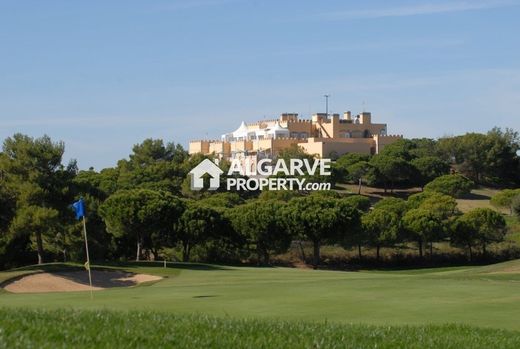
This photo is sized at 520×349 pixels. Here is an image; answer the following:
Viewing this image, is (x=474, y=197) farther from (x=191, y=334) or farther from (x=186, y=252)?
(x=191, y=334)

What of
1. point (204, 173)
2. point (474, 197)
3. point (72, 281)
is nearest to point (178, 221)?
point (72, 281)

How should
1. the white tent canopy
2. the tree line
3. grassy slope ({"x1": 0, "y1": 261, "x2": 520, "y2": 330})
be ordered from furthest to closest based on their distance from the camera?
1. the white tent canopy
2. the tree line
3. grassy slope ({"x1": 0, "y1": 261, "x2": 520, "y2": 330})

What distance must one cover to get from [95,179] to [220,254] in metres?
24.1

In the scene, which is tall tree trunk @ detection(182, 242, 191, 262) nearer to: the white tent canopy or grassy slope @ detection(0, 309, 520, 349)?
grassy slope @ detection(0, 309, 520, 349)

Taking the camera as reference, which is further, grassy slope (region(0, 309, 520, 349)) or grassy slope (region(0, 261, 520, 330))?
grassy slope (region(0, 261, 520, 330))

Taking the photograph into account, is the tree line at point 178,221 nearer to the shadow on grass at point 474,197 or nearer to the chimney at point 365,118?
the shadow on grass at point 474,197

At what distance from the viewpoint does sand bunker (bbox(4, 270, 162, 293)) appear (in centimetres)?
4122

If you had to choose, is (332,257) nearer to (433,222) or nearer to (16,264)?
(433,222)

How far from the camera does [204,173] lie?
10231 cm

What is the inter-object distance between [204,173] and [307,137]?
66776mm

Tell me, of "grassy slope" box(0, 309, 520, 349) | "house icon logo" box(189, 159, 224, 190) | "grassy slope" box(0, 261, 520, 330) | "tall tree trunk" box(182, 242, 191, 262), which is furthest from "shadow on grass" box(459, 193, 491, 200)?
"grassy slope" box(0, 309, 520, 349)

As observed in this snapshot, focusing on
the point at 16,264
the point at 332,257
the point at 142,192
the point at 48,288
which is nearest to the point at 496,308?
the point at 48,288

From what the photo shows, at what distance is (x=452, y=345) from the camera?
44.9ft

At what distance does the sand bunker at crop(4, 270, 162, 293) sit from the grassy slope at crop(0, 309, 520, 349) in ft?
89.1
